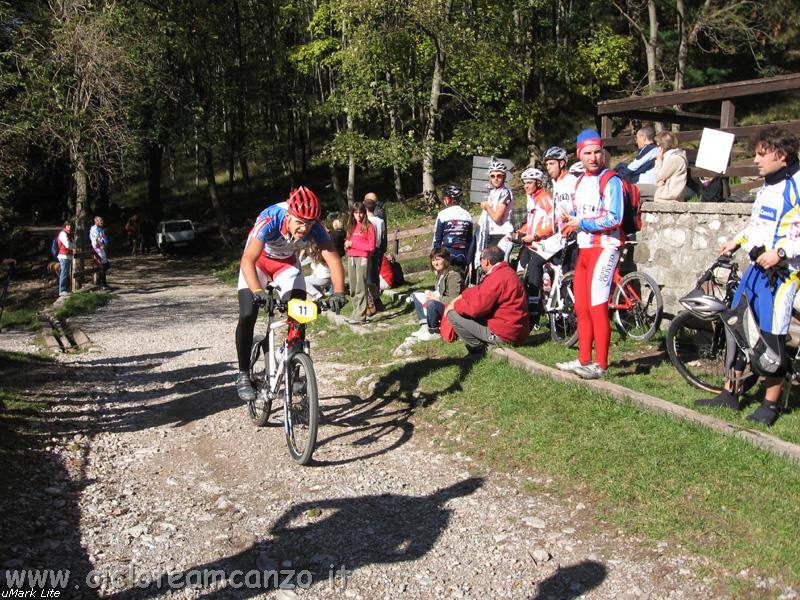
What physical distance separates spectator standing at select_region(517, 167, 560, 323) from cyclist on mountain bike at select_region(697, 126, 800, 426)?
12.3ft

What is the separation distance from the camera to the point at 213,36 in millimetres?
34438

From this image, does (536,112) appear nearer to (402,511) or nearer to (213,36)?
(213,36)

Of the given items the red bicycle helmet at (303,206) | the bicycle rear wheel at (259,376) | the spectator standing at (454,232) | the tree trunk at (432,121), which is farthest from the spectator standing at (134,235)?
the red bicycle helmet at (303,206)

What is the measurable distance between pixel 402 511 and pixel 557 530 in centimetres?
105

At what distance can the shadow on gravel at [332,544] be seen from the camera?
4.28 meters

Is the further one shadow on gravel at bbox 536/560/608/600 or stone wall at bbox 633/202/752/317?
stone wall at bbox 633/202/752/317

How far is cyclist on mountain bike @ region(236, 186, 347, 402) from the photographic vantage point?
6328mm

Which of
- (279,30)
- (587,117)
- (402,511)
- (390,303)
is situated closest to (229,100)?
(279,30)

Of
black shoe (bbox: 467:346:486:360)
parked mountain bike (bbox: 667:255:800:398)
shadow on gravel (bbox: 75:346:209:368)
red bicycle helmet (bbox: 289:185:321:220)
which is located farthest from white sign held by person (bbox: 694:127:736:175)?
shadow on gravel (bbox: 75:346:209:368)

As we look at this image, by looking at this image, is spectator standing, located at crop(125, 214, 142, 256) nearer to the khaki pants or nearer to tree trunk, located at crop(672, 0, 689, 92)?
tree trunk, located at crop(672, 0, 689, 92)

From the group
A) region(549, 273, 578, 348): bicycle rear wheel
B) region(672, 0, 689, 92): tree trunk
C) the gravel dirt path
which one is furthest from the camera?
region(672, 0, 689, 92): tree trunk

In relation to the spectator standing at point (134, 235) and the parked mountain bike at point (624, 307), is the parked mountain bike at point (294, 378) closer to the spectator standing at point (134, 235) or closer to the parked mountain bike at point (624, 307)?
the parked mountain bike at point (624, 307)

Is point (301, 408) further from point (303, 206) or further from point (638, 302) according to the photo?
point (638, 302)

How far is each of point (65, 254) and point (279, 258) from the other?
1689cm
